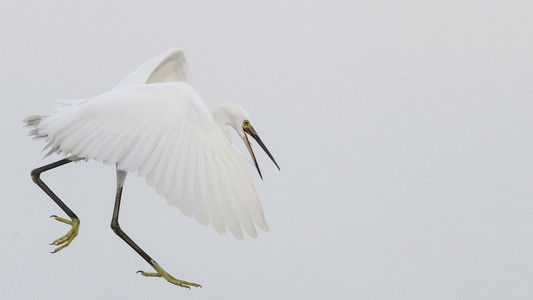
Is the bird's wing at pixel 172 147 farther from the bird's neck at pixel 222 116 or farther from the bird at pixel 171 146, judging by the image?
the bird's neck at pixel 222 116

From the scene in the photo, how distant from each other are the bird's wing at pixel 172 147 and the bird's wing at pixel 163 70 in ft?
4.59

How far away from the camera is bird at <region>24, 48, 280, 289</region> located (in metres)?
6.63

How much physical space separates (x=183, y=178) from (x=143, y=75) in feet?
8.93

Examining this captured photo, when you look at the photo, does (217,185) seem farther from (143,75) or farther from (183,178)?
(143,75)

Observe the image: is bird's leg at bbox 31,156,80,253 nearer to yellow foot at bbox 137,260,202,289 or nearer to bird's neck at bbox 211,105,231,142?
yellow foot at bbox 137,260,202,289

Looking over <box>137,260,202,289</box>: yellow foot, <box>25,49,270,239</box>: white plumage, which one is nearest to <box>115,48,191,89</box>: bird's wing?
<box>25,49,270,239</box>: white plumage

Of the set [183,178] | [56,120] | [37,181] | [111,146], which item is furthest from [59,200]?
[183,178]

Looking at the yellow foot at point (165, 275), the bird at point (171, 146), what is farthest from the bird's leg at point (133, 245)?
the bird at point (171, 146)

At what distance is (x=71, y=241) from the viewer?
8602 mm

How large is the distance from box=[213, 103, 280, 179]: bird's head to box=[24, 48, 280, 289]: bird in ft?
5.16

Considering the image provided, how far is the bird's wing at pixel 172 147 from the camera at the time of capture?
663 centimetres

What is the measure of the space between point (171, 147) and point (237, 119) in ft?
7.54

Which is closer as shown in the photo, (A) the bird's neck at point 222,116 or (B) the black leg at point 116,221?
(B) the black leg at point 116,221

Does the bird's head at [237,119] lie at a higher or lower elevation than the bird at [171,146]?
higher
